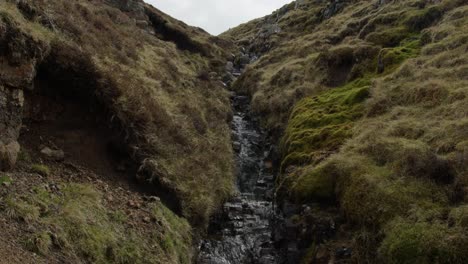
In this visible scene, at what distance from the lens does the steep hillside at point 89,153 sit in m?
11.9

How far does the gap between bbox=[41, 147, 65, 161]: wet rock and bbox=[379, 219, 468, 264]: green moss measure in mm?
10981

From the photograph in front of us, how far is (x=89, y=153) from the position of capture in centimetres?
1686

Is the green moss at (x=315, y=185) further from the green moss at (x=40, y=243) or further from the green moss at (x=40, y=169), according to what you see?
the green moss at (x=40, y=243)

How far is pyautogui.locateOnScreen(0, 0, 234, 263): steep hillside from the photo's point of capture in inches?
468

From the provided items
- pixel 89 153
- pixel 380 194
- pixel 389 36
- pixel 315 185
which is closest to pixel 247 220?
pixel 315 185

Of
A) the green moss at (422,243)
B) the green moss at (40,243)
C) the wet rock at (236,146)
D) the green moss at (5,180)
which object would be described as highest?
the wet rock at (236,146)

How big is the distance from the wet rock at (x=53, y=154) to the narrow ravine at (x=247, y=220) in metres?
6.95

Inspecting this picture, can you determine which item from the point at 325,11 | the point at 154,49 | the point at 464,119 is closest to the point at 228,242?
the point at 464,119

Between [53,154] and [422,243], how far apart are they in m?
12.0

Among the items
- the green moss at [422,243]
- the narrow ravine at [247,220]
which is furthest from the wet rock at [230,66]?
the green moss at [422,243]

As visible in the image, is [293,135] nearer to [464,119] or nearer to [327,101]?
[327,101]

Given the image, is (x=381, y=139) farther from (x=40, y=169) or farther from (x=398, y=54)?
(x=40, y=169)

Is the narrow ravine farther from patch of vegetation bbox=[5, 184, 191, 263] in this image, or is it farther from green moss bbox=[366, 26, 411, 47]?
green moss bbox=[366, 26, 411, 47]

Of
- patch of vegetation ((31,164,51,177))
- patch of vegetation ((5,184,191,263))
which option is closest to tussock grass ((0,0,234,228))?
patch of vegetation ((5,184,191,263))
